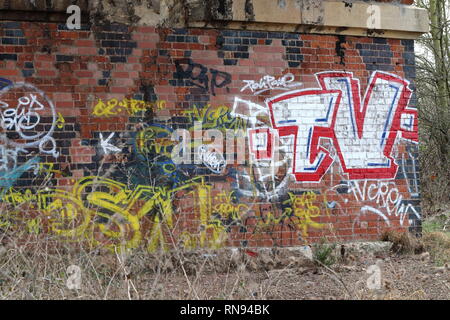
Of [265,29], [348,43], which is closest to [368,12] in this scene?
[348,43]

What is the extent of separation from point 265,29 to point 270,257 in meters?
2.94

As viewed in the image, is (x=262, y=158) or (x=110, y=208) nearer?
(x=110, y=208)

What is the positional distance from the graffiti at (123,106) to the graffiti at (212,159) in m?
0.74

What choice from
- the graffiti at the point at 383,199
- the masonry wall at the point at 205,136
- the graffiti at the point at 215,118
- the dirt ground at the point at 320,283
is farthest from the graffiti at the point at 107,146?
the graffiti at the point at 383,199

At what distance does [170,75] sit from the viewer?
731 centimetres

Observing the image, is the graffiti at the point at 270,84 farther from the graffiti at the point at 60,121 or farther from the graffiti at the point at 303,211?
the graffiti at the point at 60,121

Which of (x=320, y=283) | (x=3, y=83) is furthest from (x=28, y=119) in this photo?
(x=320, y=283)

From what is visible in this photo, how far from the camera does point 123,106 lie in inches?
280

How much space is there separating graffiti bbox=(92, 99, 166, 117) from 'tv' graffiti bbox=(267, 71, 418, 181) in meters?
1.52

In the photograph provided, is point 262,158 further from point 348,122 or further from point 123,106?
point 123,106

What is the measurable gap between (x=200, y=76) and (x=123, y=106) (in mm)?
1048

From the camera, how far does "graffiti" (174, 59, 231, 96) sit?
7.36 metres

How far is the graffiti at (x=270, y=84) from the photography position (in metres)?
7.60
